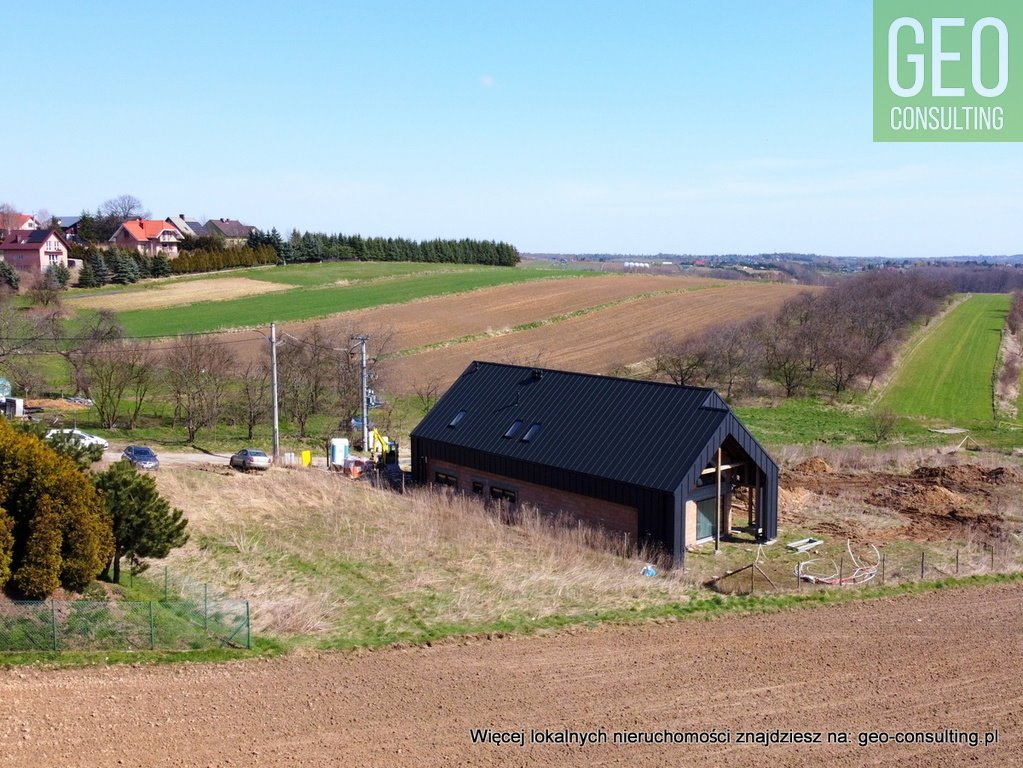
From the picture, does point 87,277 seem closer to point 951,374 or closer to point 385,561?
point 385,561

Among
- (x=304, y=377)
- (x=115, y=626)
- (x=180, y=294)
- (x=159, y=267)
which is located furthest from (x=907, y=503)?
(x=159, y=267)

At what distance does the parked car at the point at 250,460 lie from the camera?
38.9 metres

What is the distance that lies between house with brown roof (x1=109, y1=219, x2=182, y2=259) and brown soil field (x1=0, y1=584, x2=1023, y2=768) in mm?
117403

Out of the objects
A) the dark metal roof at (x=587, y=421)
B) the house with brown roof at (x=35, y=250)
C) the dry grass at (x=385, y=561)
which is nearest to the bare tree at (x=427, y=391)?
the dark metal roof at (x=587, y=421)

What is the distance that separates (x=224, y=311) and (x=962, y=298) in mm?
117623

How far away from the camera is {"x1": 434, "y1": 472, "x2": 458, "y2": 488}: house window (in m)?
35.8

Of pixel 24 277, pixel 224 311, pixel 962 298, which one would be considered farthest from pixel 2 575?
pixel 962 298

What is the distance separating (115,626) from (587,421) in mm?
17460

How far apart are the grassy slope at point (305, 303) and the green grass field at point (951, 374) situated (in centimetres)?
5046

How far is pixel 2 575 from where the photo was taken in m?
18.5

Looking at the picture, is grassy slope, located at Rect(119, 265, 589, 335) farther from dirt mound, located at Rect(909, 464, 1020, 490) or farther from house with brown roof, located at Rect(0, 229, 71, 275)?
dirt mound, located at Rect(909, 464, 1020, 490)

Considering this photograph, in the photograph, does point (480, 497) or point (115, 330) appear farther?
point (115, 330)

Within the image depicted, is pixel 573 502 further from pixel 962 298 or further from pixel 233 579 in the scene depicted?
pixel 962 298

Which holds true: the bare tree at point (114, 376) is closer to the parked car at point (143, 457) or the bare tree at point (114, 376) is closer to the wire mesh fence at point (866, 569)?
the parked car at point (143, 457)
